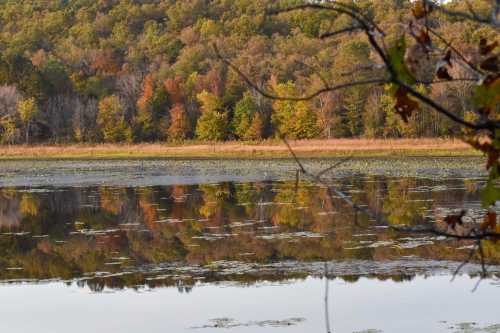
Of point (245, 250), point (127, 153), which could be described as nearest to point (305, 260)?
point (245, 250)

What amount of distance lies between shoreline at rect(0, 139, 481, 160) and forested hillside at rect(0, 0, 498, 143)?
10.2 feet

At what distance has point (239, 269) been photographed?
15070 mm

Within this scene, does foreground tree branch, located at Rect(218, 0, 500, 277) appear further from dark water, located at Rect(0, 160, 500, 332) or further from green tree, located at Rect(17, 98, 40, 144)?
green tree, located at Rect(17, 98, 40, 144)

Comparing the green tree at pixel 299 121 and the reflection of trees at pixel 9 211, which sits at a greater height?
the green tree at pixel 299 121

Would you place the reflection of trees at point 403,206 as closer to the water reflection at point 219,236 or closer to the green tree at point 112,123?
the water reflection at point 219,236

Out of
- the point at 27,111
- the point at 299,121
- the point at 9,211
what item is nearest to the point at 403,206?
the point at 9,211

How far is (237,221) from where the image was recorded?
2167cm

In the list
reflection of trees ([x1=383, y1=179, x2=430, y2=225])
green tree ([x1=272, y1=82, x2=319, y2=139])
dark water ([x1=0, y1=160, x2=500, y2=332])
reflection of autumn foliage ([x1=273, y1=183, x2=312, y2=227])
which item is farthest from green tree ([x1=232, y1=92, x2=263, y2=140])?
dark water ([x1=0, y1=160, x2=500, y2=332])

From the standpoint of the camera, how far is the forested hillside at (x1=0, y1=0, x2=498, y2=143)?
2862 inches

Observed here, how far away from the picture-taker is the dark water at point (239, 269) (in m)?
11.6

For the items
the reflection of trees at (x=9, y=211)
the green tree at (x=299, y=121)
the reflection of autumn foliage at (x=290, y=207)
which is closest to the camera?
the reflection of autumn foliage at (x=290, y=207)

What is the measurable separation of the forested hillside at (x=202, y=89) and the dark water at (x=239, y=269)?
3018cm

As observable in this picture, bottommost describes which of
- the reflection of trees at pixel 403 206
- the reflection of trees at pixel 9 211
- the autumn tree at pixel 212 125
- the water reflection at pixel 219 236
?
the reflection of trees at pixel 9 211

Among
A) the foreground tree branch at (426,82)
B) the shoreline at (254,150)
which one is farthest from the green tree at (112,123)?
the foreground tree branch at (426,82)
